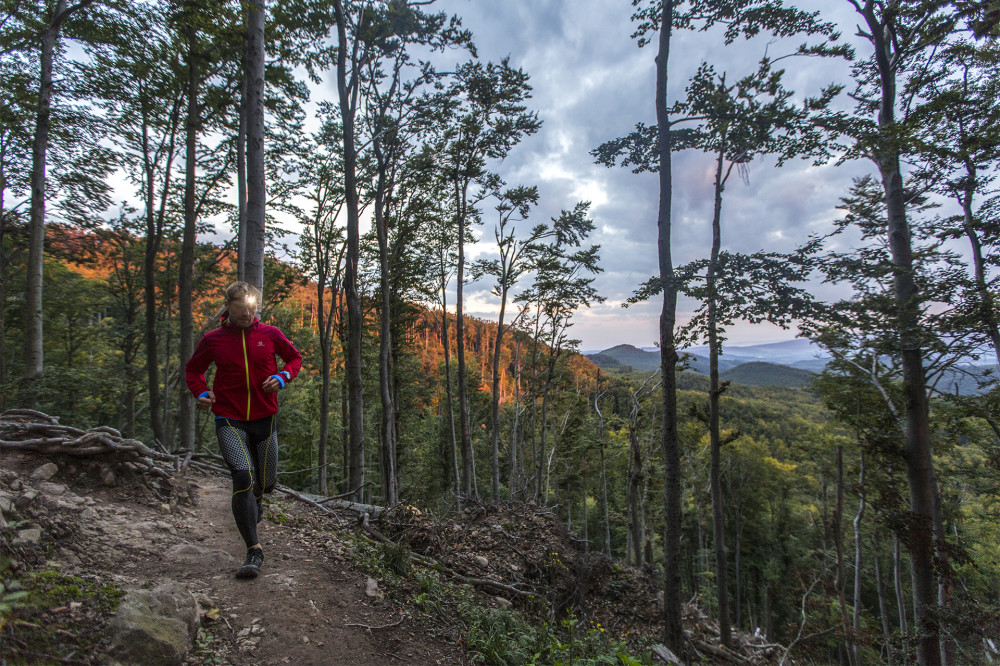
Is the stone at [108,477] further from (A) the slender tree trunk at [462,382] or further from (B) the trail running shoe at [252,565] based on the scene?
(A) the slender tree trunk at [462,382]

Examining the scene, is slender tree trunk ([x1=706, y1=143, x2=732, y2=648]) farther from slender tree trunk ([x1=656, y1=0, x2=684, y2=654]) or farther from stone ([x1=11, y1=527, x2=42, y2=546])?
stone ([x1=11, y1=527, x2=42, y2=546])

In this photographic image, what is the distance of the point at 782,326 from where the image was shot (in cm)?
617

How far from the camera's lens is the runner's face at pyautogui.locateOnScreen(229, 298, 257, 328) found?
2.88 m

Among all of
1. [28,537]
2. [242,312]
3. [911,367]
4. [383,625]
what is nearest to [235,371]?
[242,312]

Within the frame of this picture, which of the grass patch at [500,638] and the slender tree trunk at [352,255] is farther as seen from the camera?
the slender tree trunk at [352,255]

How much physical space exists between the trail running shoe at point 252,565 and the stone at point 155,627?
21.9 inches

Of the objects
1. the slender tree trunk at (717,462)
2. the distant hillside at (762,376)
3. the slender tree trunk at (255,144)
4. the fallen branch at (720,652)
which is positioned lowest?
the distant hillside at (762,376)

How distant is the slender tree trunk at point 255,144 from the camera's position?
15.0 ft

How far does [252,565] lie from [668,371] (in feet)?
20.9

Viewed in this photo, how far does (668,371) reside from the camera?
22.3 feet

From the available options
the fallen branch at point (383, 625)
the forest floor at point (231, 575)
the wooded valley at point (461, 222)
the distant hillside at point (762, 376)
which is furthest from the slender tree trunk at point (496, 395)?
the distant hillside at point (762, 376)

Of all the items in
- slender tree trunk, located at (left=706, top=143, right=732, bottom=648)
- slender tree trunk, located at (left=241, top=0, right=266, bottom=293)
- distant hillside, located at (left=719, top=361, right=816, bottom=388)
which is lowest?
distant hillside, located at (left=719, top=361, right=816, bottom=388)

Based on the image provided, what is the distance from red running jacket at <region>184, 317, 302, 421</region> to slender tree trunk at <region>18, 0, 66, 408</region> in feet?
24.5

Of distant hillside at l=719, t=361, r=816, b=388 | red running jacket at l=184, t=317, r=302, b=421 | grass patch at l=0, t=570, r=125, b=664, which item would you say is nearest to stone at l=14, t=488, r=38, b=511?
grass patch at l=0, t=570, r=125, b=664
